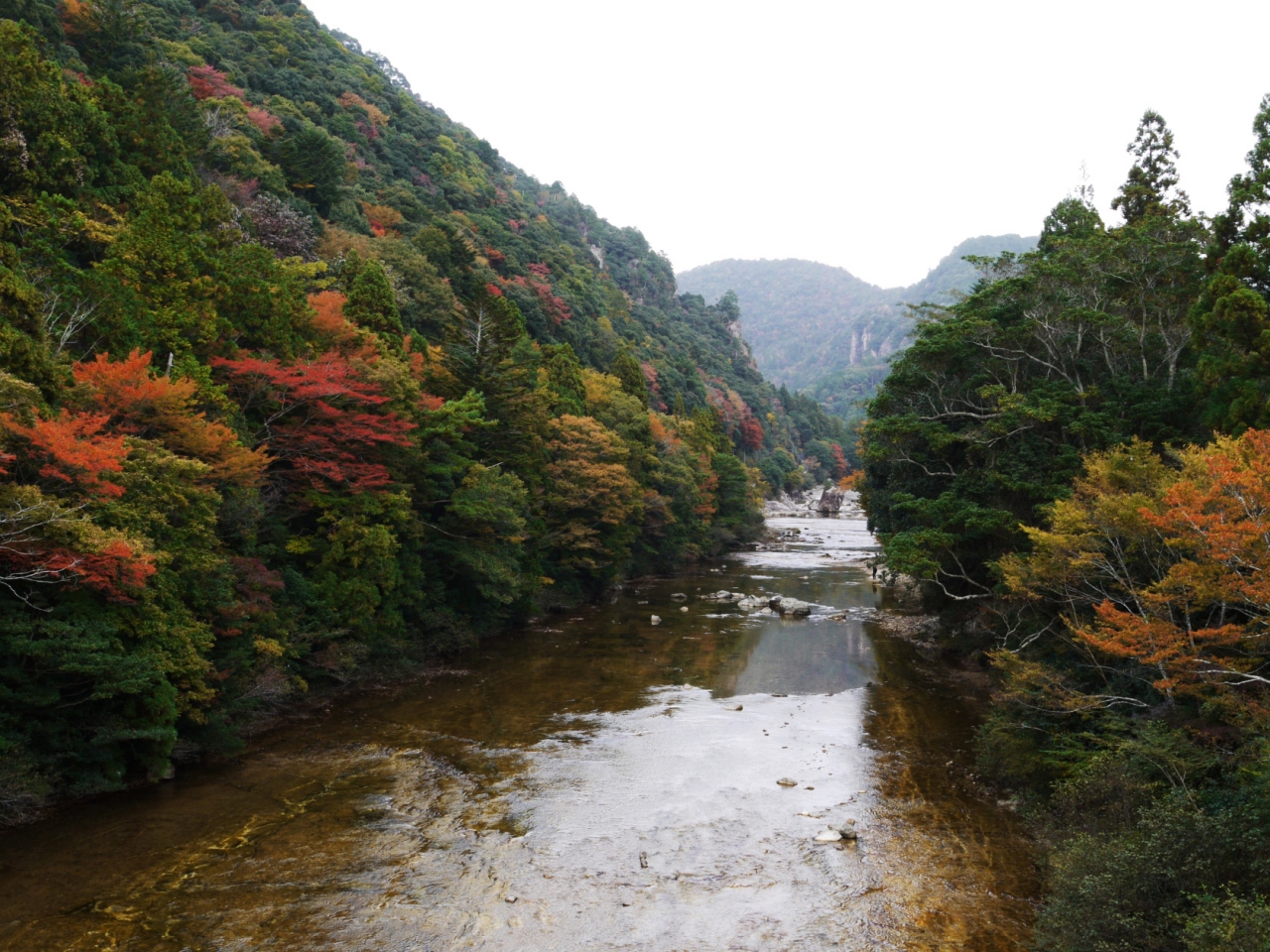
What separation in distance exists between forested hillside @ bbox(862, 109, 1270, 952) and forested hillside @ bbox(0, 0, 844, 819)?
14.4 meters

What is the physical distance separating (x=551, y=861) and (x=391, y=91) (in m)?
88.5

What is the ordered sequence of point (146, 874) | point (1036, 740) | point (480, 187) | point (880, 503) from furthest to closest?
point (480, 187), point (880, 503), point (1036, 740), point (146, 874)

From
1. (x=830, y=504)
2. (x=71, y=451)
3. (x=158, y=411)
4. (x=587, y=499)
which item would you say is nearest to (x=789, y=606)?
(x=587, y=499)

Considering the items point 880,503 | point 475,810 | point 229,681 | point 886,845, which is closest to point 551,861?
point 475,810

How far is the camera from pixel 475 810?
497 inches

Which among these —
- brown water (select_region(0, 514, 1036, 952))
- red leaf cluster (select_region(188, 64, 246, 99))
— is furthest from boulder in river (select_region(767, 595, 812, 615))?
red leaf cluster (select_region(188, 64, 246, 99))

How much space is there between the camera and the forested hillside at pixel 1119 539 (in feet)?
26.6

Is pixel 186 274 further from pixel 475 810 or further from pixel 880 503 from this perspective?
pixel 880 503

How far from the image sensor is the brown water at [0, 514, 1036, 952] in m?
9.05

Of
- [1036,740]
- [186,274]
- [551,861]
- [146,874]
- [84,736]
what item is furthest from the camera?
[186,274]

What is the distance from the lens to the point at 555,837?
38.3 ft

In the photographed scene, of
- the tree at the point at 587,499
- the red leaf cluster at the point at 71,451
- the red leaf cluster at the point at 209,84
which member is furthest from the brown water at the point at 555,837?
the red leaf cluster at the point at 209,84

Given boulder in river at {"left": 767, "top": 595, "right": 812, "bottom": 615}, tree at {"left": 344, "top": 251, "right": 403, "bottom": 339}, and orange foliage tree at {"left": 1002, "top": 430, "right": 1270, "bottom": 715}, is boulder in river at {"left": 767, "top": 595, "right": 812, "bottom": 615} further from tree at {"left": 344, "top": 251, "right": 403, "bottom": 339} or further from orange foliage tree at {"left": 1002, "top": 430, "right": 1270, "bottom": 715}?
tree at {"left": 344, "top": 251, "right": 403, "bottom": 339}

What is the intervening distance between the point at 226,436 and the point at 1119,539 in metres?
18.7
